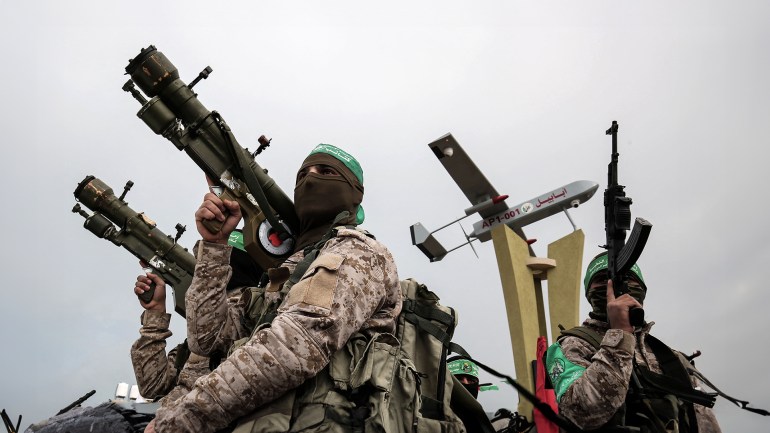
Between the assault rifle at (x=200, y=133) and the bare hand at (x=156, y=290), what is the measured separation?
2.75ft

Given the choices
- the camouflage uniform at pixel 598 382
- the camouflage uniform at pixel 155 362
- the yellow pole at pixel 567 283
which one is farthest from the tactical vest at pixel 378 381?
the yellow pole at pixel 567 283

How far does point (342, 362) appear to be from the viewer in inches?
95.3

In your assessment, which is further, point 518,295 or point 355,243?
point 518,295

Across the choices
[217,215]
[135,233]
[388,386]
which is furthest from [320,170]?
[135,233]

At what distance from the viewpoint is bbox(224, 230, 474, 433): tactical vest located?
2264 millimetres

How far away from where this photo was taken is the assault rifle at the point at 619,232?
368cm

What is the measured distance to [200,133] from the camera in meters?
4.54

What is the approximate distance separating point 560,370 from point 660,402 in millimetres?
560

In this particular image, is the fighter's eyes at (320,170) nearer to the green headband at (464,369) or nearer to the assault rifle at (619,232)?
the assault rifle at (619,232)

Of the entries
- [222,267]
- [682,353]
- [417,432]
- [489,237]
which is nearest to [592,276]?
[682,353]

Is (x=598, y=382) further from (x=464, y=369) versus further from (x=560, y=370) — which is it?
(x=464, y=369)

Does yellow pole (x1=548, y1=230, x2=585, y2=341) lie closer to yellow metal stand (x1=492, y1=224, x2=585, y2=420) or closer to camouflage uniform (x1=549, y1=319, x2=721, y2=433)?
yellow metal stand (x1=492, y1=224, x2=585, y2=420)

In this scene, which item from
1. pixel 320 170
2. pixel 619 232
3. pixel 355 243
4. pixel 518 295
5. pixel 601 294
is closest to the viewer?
pixel 355 243

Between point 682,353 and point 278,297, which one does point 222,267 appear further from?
point 682,353
